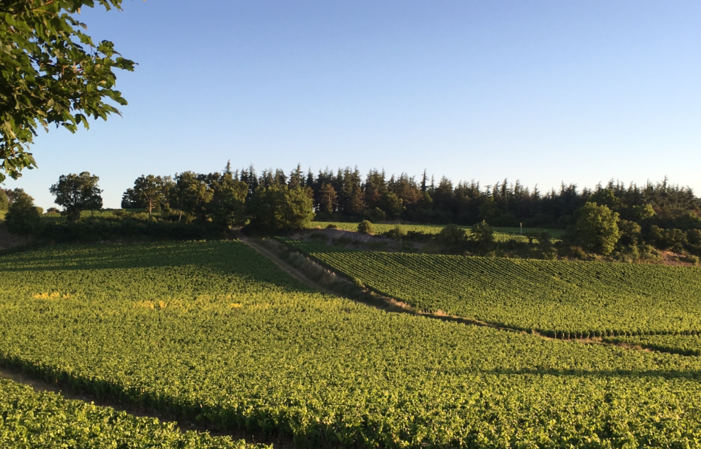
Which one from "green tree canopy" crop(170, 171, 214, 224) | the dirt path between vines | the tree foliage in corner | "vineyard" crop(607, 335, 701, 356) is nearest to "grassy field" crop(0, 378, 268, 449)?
the tree foliage in corner

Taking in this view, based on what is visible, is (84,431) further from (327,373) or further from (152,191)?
(152,191)

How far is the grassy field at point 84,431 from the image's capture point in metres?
8.79

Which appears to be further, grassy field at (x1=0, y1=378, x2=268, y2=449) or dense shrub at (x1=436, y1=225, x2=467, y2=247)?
dense shrub at (x1=436, y1=225, x2=467, y2=247)

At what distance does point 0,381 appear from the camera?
1563cm

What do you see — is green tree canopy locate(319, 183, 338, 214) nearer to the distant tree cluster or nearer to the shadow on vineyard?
the distant tree cluster

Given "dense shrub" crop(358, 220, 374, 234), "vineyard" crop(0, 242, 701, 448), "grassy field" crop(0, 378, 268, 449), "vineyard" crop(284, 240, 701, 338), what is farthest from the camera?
"dense shrub" crop(358, 220, 374, 234)

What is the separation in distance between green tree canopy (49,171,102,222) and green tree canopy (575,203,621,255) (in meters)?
79.6

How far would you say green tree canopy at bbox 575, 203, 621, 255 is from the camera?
5981cm

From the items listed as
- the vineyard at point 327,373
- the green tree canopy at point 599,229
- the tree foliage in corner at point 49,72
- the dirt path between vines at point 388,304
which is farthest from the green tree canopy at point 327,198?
the tree foliage in corner at point 49,72

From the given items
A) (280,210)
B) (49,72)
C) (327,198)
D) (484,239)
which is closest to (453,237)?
(484,239)

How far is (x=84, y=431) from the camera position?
944 centimetres

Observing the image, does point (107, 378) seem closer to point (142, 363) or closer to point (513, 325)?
point (142, 363)

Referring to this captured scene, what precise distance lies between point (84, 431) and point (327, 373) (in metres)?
10.3

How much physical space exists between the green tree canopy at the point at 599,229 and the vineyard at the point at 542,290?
7128 millimetres
